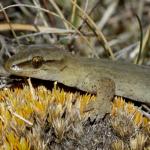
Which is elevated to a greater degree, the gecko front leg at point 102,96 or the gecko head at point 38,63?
the gecko head at point 38,63

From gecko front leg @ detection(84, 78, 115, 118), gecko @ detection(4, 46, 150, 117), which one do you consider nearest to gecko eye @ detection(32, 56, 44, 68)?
gecko @ detection(4, 46, 150, 117)

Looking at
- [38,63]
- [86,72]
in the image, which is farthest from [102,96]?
[38,63]

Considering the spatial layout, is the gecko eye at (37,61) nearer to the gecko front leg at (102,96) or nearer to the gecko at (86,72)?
the gecko at (86,72)

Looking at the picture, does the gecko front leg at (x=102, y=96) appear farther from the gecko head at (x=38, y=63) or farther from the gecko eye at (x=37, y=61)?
the gecko eye at (x=37, y=61)

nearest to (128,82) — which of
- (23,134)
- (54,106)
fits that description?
(54,106)

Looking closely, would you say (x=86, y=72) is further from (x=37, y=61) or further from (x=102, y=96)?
(x=37, y=61)

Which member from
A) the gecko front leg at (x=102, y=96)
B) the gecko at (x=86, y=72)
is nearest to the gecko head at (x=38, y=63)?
the gecko at (x=86, y=72)

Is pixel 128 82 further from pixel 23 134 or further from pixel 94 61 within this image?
pixel 23 134

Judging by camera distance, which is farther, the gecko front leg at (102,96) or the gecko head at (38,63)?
the gecko head at (38,63)
